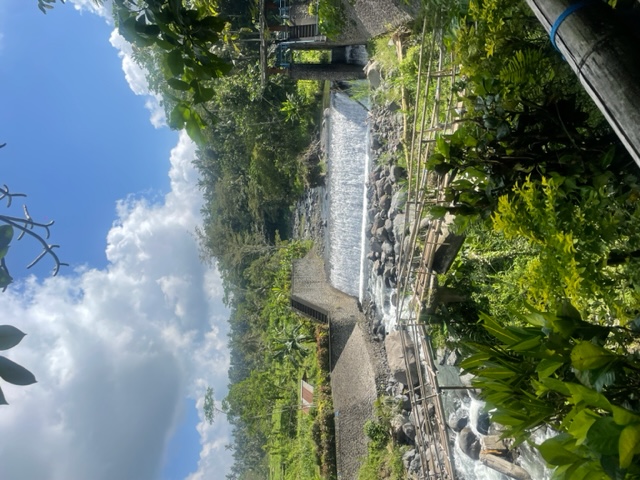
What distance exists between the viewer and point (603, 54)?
1.32 m

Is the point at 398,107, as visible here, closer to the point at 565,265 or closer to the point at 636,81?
the point at 565,265

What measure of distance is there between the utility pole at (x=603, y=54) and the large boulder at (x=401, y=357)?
5114 mm

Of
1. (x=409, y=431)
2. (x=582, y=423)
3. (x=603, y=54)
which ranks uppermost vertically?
(x=409, y=431)

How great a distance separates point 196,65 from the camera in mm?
1949

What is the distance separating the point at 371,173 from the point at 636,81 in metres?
6.92

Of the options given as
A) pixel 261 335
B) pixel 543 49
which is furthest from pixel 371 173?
pixel 261 335

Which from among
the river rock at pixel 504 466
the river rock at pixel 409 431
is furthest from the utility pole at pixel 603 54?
the river rock at pixel 409 431

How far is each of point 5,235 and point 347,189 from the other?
8.01 m

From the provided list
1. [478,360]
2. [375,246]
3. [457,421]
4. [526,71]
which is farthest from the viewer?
[375,246]

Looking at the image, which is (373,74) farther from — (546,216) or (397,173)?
(546,216)

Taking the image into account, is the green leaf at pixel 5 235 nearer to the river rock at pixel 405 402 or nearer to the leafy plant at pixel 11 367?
the leafy plant at pixel 11 367

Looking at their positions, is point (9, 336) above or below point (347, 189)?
below

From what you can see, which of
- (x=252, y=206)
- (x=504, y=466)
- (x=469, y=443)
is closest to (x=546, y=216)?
(x=504, y=466)

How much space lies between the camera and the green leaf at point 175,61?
185cm
